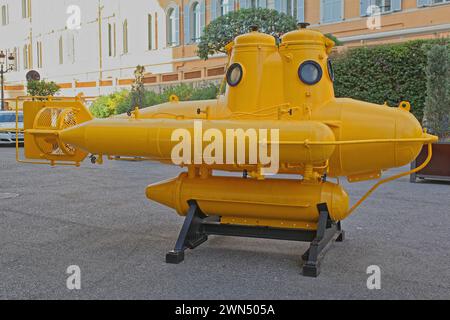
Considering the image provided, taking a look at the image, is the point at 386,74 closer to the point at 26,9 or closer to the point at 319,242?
the point at 319,242

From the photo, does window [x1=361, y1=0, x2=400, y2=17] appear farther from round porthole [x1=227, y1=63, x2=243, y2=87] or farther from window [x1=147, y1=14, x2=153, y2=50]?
round porthole [x1=227, y1=63, x2=243, y2=87]

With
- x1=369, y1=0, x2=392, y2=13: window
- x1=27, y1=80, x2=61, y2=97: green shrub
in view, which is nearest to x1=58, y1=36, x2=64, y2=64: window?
x1=27, y1=80, x2=61, y2=97: green shrub

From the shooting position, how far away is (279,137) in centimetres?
515

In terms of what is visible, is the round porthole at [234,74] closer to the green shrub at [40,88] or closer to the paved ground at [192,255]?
the paved ground at [192,255]

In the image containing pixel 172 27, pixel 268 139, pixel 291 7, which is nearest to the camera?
pixel 268 139

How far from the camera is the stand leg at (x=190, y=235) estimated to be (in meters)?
5.73

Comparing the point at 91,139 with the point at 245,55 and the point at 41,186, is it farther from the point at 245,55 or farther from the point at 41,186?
the point at 41,186

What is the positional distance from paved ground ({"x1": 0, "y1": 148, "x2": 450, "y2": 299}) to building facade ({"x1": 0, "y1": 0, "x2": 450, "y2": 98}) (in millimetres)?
14107

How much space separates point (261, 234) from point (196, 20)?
1062 inches

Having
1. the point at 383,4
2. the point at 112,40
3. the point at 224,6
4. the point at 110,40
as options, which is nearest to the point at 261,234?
the point at 383,4

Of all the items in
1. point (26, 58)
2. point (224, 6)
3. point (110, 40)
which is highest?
point (224, 6)

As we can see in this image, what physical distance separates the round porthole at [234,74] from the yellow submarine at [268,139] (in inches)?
0.5

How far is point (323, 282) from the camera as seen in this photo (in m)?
5.11

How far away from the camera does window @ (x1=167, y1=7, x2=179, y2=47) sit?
32.4 meters
